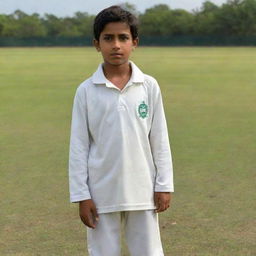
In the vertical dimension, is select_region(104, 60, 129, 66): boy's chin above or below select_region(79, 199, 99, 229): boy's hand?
above

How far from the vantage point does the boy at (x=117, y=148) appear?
259cm

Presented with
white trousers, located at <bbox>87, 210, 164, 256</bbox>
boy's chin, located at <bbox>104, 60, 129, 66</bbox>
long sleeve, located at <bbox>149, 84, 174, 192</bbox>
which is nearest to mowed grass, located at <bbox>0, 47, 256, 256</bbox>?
white trousers, located at <bbox>87, 210, 164, 256</bbox>

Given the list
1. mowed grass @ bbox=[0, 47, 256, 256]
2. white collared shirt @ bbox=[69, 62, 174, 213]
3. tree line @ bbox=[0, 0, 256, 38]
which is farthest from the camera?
tree line @ bbox=[0, 0, 256, 38]

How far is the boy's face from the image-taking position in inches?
103

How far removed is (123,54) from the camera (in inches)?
103

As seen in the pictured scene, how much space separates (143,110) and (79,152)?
31cm

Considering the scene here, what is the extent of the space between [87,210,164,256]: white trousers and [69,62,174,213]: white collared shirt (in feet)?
0.17

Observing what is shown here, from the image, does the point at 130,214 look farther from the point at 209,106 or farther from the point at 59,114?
the point at 209,106

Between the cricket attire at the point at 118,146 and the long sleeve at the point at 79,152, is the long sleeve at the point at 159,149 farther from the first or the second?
the long sleeve at the point at 79,152

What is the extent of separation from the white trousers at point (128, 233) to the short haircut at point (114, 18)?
2.47 feet

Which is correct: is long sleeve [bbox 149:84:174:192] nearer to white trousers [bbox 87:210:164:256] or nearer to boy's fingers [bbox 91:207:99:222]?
white trousers [bbox 87:210:164:256]

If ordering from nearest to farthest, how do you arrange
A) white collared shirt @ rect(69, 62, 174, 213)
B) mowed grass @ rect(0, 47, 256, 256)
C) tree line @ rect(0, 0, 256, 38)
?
white collared shirt @ rect(69, 62, 174, 213)
mowed grass @ rect(0, 47, 256, 256)
tree line @ rect(0, 0, 256, 38)

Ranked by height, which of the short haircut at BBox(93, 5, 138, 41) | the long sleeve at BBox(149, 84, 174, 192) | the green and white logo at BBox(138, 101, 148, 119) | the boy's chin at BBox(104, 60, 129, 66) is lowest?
the long sleeve at BBox(149, 84, 174, 192)

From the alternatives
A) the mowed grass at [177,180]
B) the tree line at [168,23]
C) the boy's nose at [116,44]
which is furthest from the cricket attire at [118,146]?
the tree line at [168,23]
